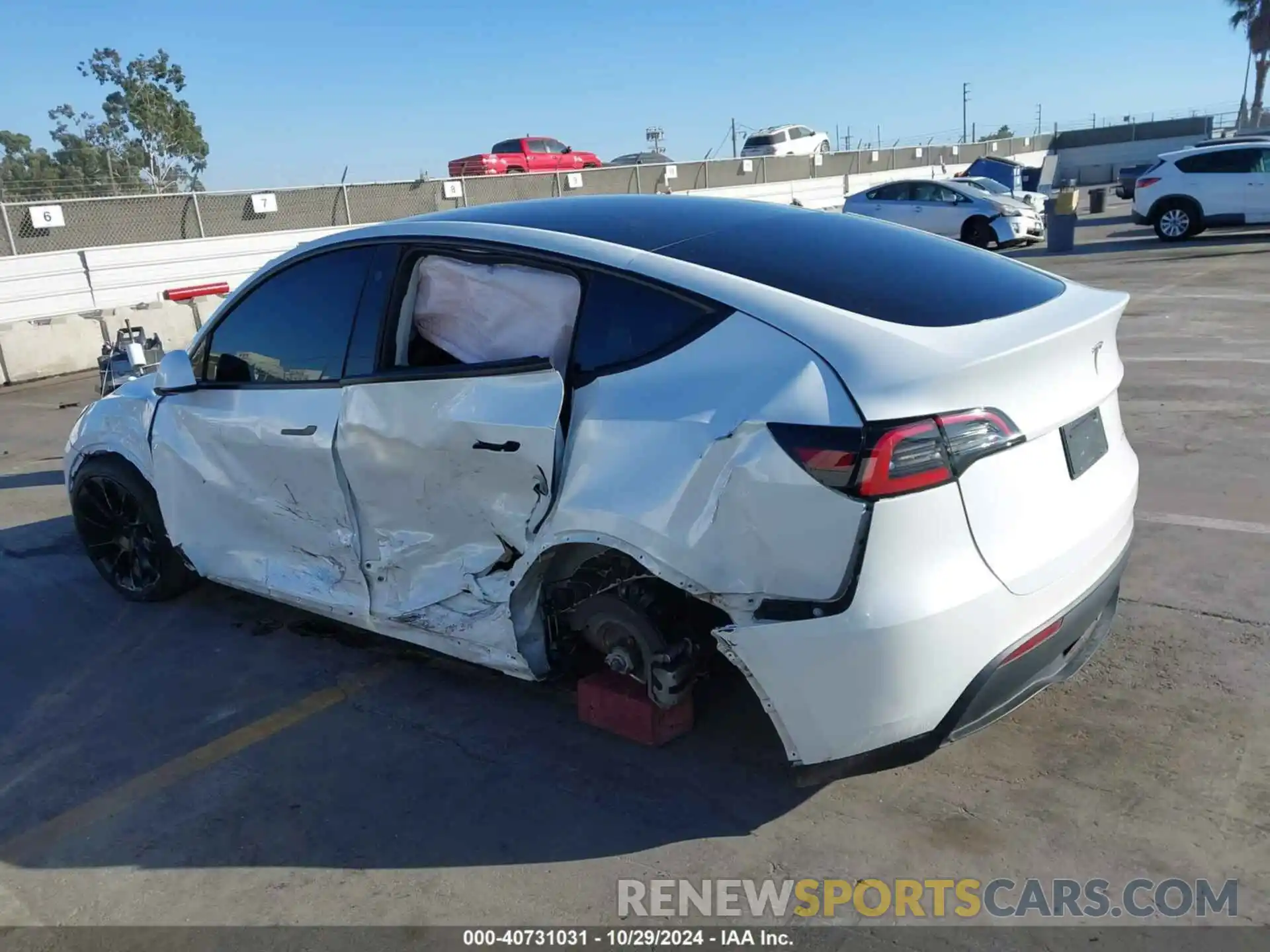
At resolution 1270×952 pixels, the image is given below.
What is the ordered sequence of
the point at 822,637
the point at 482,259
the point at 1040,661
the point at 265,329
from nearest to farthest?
the point at 822,637 → the point at 1040,661 → the point at 482,259 → the point at 265,329

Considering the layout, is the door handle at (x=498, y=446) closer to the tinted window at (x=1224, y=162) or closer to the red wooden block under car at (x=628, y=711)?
the red wooden block under car at (x=628, y=711)

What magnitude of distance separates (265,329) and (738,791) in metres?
2.63

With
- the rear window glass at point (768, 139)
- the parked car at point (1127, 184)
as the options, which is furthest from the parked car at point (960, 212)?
the rear window glass at point (768, 139)

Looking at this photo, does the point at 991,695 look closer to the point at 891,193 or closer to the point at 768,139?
the point at 891,193

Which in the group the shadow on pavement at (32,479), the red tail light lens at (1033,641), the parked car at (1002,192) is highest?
the parked car at (1002,192)

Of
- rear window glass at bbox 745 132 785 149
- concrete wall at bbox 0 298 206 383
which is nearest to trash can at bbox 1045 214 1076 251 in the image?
concrete wall at bbox 0 298 206 383

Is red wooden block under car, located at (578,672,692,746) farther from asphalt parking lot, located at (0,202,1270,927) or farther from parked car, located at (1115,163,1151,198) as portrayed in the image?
parked car, located at (1115,163,1151,198)

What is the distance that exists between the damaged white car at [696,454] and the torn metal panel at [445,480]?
0.01 metres

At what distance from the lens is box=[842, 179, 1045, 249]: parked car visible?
66.2 feet

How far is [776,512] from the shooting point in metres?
2.65

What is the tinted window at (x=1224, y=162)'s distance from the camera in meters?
17.9

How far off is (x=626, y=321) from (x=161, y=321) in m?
13.2

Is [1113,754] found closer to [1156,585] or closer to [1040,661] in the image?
[1040,661]

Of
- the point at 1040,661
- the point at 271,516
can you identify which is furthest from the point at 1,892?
the point at 1040,661
